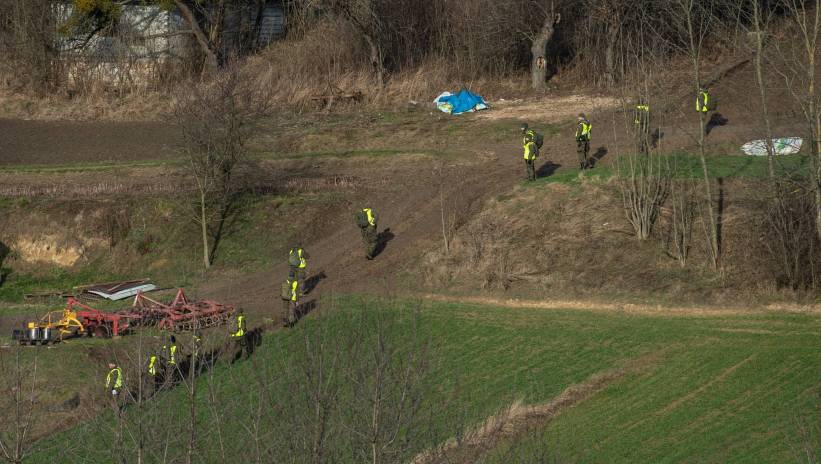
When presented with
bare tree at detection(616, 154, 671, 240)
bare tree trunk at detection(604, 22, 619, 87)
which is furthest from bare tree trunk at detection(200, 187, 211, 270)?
bare tree trunk at detection(604, 22, 619, 87)

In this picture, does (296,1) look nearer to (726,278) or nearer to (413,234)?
(413,234)

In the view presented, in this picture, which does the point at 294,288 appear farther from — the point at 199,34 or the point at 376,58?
the point at 199,34

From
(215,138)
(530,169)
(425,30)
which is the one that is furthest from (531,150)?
(425,30)

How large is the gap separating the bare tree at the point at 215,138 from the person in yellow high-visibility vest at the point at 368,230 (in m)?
5.46

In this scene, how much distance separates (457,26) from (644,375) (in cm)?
3186

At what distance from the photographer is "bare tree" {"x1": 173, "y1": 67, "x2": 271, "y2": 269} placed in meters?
37.0

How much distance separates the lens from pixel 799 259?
2808 centimetres

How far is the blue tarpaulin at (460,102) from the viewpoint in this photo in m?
48.1

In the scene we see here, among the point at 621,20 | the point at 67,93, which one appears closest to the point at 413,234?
the point at 621,20

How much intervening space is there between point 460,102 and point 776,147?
16207 millimetres

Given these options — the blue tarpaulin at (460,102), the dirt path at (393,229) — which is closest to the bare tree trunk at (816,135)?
the dirt path at (393,229)

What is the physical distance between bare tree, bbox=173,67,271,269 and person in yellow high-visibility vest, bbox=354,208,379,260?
5460 millimetres

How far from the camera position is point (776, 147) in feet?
115

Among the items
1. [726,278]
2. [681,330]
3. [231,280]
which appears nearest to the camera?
[681,330]
